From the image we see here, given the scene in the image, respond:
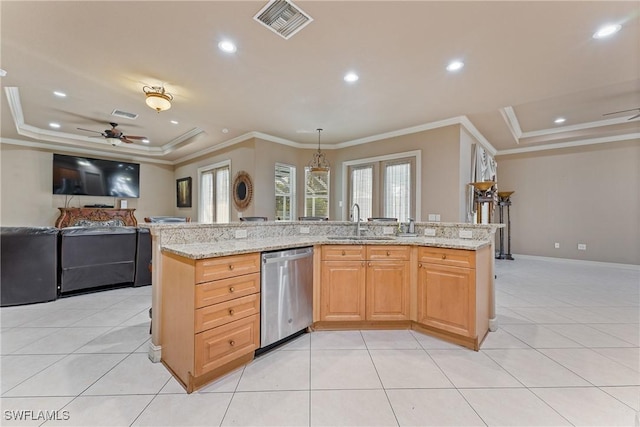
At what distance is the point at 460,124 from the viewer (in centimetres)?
430

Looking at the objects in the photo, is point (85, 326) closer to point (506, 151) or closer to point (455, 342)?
point (455, 342)

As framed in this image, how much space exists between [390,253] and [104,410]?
7.63ft

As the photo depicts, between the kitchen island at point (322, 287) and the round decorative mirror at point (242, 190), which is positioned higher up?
the round decorative mirror at point (242, 190)

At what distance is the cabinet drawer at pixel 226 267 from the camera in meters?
1.67

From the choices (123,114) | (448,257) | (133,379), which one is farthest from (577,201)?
(123,114)

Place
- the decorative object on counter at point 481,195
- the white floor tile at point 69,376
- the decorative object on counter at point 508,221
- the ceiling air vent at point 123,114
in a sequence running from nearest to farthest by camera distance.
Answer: the white floor tile at point 69,376, the decorative object on counter at point 481,195, the ceiling air vent at point 123,114, the decorative object on counter at point 508,221

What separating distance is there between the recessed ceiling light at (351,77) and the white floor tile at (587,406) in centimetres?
324

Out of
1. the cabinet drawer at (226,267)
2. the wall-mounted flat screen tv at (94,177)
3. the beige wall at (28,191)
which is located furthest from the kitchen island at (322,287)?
the beige wall at (28,191)

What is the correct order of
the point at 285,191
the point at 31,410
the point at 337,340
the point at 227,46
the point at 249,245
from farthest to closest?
the point at 285,191
the point at 227,46
the point at 337,340
the point at 249,245
the point at 31,410

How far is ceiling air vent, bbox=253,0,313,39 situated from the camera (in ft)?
6.55

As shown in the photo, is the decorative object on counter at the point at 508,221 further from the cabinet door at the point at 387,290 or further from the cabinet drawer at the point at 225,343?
the cabinet drawer at the point at 225,343

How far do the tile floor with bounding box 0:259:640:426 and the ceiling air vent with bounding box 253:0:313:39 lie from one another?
9.06ft

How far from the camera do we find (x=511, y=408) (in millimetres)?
1524

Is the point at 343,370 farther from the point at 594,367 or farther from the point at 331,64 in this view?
the point at 331,64
